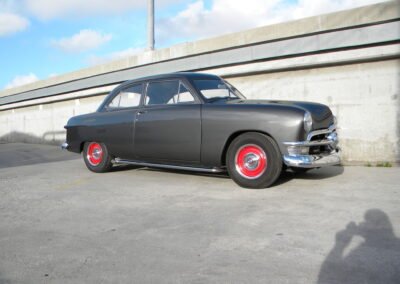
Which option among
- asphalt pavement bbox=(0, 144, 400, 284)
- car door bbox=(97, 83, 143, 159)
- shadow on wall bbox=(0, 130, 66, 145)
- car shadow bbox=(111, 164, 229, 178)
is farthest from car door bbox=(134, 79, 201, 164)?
shadow on wall bbox=(0, 130, 66, 145)

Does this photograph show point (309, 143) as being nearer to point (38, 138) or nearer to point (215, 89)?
point (215, 89)

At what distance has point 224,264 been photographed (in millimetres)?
2730

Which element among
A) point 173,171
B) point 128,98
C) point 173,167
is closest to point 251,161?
point 173,167

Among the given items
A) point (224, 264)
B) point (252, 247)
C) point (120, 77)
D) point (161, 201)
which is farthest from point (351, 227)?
point (120, 77)

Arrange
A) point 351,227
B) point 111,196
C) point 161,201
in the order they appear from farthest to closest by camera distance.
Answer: point 111,196
point 161,201
point 351,227

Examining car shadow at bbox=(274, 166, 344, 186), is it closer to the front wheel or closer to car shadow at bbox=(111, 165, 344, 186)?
car shadow at bbox=(111, 165, 344, 186)

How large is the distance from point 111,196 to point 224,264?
8.67ft

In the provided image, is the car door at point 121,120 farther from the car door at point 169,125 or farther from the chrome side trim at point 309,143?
the chrome side trim at point 309,143

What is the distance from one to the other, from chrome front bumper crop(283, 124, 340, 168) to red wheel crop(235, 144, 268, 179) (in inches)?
13.2

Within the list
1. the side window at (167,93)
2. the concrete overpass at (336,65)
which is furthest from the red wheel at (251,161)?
the concrete overpass at (336,65)

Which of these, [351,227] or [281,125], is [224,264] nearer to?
[351,227]

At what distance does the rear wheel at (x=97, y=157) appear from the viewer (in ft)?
22.6

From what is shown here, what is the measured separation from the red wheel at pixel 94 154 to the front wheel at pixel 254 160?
2790mm

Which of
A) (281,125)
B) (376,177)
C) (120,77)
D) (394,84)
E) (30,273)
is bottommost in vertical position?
(30,273)
